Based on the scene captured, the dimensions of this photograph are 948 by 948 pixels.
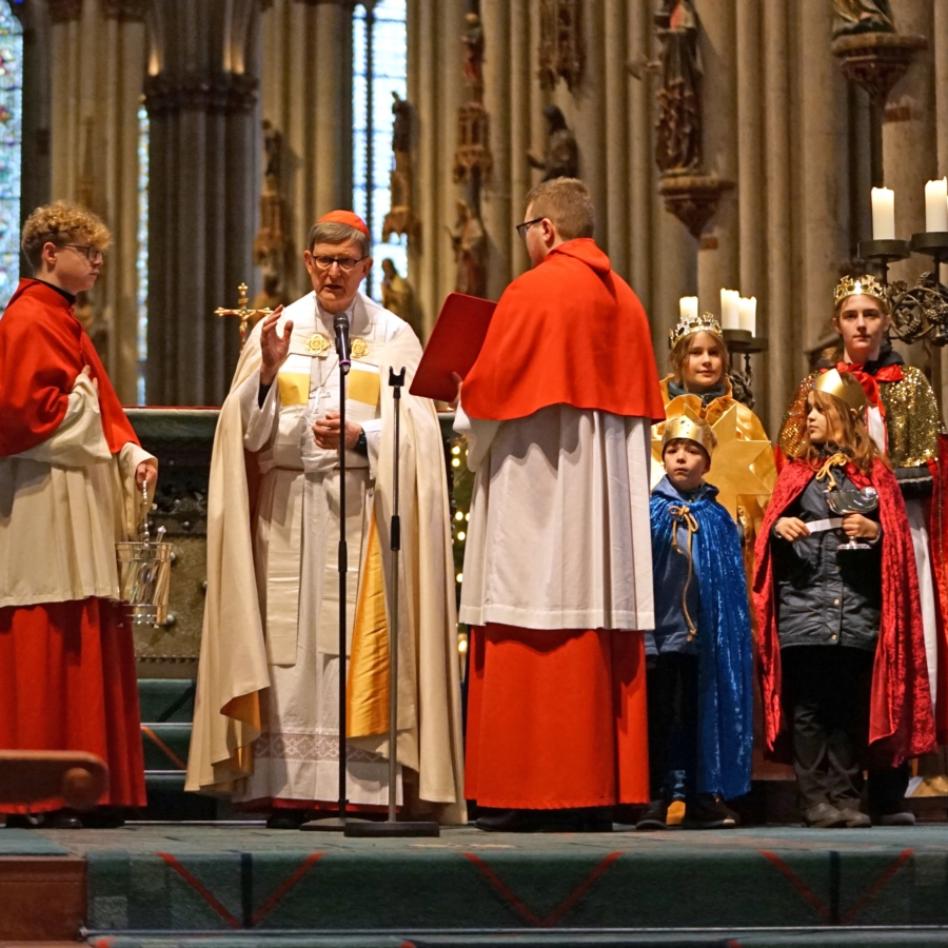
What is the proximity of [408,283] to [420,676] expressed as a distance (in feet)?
57.2

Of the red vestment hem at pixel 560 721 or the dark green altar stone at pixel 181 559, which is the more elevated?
the dark green altar stone at pixel 181 559

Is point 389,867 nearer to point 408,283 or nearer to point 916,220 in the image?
point 916,220

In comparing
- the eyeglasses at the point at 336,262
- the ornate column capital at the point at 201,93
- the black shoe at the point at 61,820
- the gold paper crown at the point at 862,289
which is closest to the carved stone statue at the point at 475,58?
the ornate column capital at the point at 201,93

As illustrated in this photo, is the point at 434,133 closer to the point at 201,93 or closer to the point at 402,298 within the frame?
the point at 402,298

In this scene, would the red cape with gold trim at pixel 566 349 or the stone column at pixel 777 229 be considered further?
the stone column at pixel 777 229

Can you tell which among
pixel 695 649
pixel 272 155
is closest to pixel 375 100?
pixel 272 155

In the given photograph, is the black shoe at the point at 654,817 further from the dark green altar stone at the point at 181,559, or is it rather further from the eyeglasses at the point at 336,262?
the dark green altar stone at the point at 181,559

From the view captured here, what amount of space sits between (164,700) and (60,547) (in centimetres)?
279

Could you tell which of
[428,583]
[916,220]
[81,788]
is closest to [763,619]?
[428,583]

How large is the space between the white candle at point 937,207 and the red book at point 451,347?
2.21m

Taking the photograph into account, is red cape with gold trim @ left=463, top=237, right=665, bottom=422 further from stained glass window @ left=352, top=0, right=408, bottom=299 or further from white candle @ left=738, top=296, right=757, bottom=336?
stained glass window @ left=352, top=0, right=408, bottom=299

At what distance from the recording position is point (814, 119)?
1482 cm

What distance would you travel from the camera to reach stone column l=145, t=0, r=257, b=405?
32.2m

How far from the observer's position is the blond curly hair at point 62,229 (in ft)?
28.6
